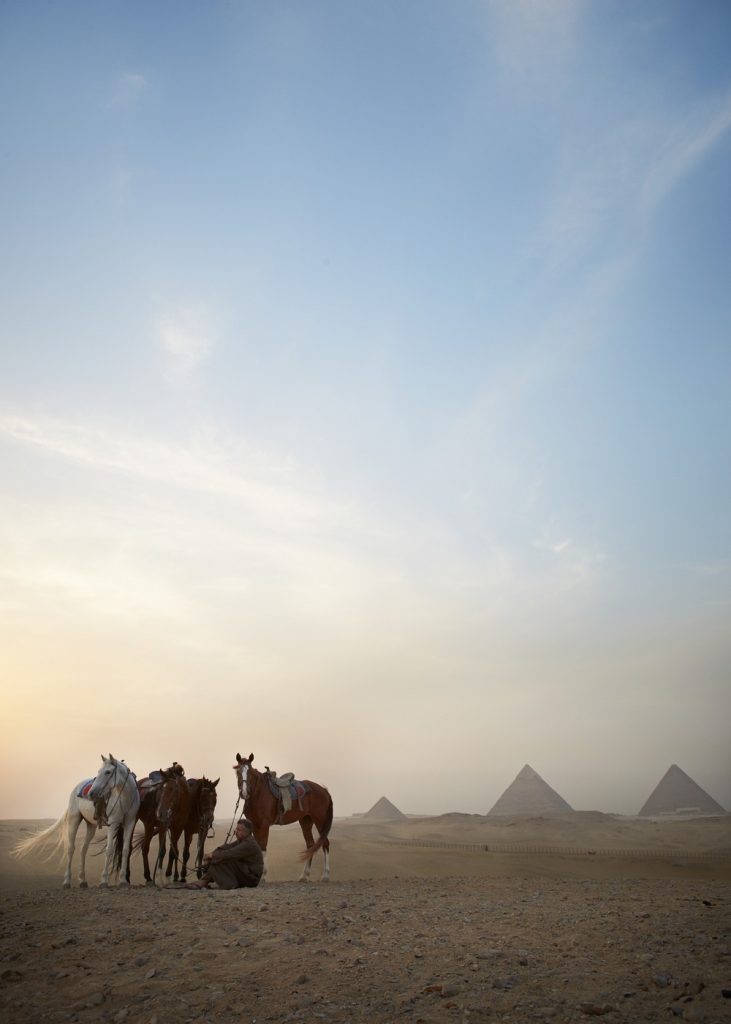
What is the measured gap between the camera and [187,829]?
14.0 m

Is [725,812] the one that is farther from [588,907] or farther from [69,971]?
[69,971]

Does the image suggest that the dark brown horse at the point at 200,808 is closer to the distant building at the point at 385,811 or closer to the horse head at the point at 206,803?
the horse head at the point at 206,803

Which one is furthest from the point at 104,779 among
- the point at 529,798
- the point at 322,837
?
the point at 529,798

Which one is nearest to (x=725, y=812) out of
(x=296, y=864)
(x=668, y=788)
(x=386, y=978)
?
(x=668, y=788)

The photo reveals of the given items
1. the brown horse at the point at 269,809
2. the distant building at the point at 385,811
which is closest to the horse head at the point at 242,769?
the brown horse at the point at 269,809

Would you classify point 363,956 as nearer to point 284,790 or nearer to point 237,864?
point 237,864

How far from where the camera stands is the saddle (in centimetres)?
1459

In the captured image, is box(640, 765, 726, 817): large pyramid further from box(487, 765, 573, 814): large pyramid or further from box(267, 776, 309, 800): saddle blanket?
box(267, 776, 309, 800): saddle blanket

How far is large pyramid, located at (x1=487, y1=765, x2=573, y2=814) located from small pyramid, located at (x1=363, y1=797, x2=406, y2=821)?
1294 cm

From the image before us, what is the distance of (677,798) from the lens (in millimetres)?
81250

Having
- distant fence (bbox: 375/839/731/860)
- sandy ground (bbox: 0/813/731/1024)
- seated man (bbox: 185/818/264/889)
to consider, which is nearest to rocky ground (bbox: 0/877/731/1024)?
sandy ground (bbox: 0/813/731/1024)

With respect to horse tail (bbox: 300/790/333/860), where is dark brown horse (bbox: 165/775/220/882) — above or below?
above

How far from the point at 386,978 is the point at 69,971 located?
114 inches

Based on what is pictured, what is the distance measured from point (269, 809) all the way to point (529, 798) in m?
75.8
